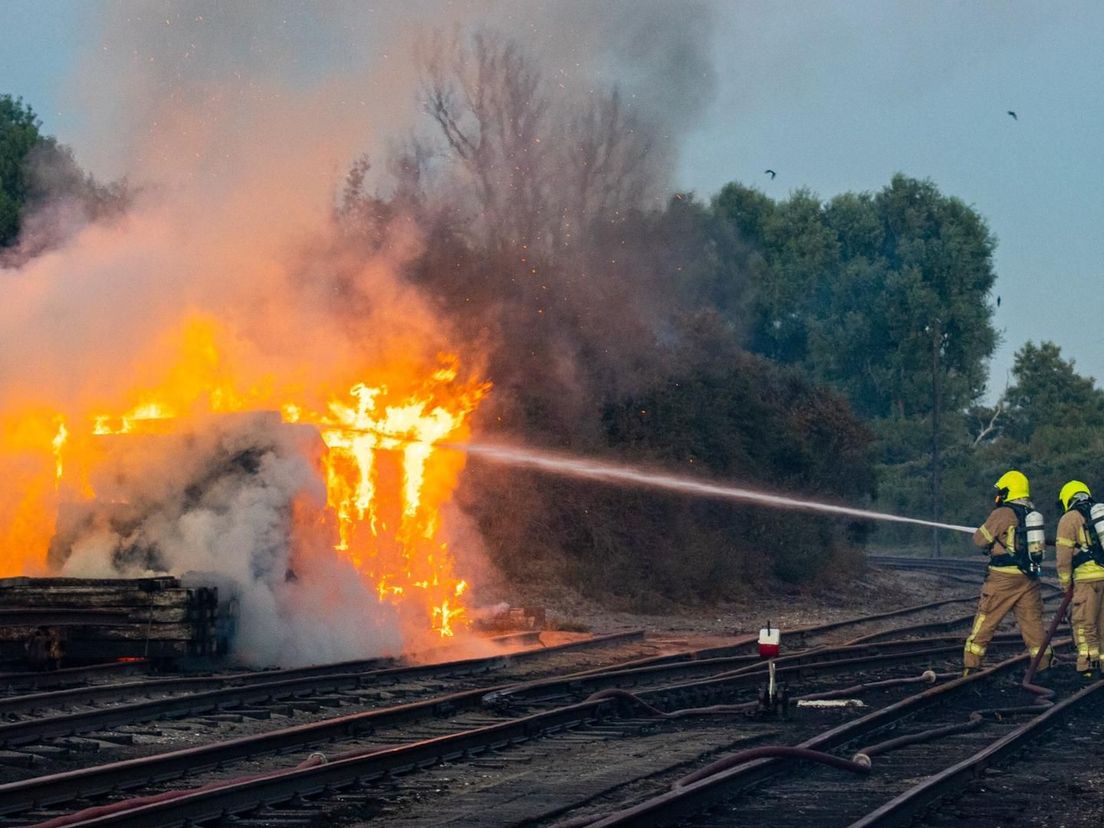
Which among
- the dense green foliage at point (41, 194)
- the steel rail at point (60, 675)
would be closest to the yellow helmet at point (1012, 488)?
the steel rail at point (60, 675)

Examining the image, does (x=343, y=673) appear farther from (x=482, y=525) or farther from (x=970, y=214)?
(x=970, y=214)

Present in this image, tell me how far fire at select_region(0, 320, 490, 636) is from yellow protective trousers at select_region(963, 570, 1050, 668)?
7.58 m

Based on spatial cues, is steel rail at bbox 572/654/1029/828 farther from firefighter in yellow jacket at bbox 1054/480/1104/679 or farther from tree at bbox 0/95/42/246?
tree at bbox 0/95/42/246

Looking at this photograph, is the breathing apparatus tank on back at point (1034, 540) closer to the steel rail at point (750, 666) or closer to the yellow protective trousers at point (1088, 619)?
the yellow protective trousers at point (1088, 619)

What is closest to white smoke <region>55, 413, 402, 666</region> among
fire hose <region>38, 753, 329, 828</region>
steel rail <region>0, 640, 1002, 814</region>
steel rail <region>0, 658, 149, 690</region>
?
steel rail <region>0, 658, 149, 690</region>

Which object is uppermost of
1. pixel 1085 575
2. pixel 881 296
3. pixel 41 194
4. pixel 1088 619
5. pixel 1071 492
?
pixel 881 296

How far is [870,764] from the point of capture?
9.92m

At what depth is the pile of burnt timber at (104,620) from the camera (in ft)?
50.0

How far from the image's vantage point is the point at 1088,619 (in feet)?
48.4

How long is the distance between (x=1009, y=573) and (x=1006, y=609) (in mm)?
372

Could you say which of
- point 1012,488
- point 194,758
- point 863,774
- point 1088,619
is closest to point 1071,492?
point 1012,488

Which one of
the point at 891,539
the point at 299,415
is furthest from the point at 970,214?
the point at 299,415

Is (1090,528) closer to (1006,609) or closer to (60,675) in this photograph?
(1006,609)

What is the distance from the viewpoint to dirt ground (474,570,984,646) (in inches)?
945
